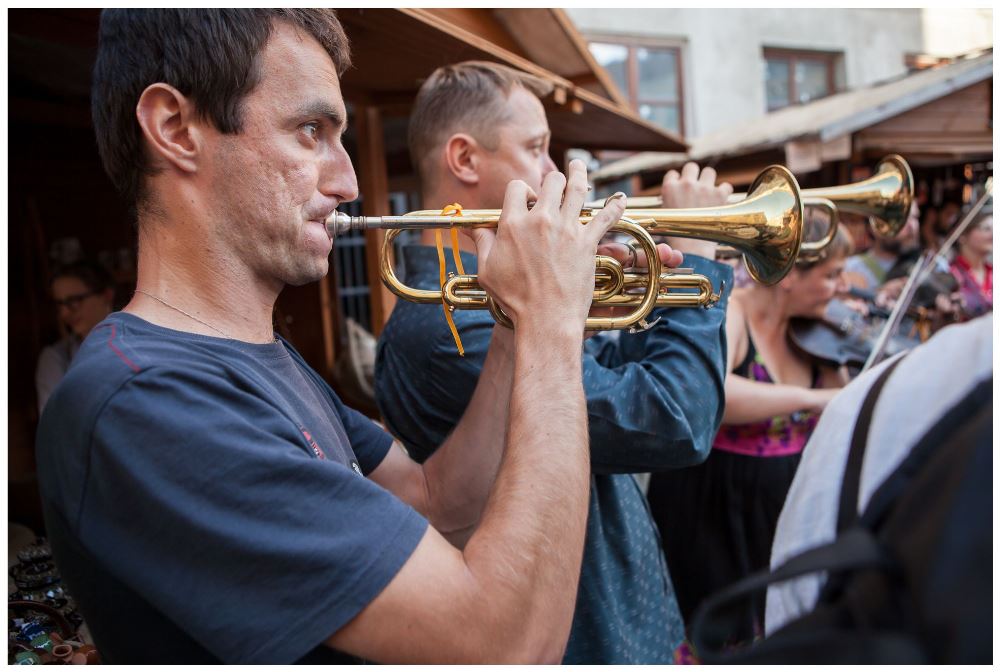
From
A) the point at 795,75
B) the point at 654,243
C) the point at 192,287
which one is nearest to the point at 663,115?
the point at 795,75

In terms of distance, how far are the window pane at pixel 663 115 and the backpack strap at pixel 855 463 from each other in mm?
12751

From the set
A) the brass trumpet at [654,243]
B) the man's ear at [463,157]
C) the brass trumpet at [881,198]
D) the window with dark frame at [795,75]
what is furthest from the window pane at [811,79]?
the man's ear at [463,157]

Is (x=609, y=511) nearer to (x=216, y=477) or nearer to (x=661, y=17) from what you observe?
(x=216, y=477)

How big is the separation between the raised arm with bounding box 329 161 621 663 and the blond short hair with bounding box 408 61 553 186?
822 millimetres

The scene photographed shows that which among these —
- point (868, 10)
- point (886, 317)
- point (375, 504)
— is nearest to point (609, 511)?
point (375, 504)

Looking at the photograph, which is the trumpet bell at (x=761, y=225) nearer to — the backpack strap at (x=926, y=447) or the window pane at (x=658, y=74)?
the backpack strap at (x=926, y=447)

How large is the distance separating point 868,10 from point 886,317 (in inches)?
482

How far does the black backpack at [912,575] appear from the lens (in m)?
0.62

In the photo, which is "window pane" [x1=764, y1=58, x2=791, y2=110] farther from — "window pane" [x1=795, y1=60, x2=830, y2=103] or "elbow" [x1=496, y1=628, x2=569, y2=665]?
"elbow" [x1=496, y1=628, x2=569, y2=665]

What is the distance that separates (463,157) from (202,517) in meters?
1.45

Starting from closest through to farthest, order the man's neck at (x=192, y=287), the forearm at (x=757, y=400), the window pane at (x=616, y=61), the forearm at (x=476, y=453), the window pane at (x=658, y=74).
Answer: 1. the man's neck at (x=192, y=287)
2. the forearm at (x=476, y=453)
3. the forearm at (x=757, y=400)
4. the window pane at (x=616, y=61)
5. the window pane at (x=658, y=74)

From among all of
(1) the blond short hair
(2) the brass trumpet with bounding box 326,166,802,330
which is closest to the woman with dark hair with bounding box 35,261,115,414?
(1) the blond short hair

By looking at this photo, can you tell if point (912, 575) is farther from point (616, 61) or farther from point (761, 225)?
point (616, 61)

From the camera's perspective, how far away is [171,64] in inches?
53.0
